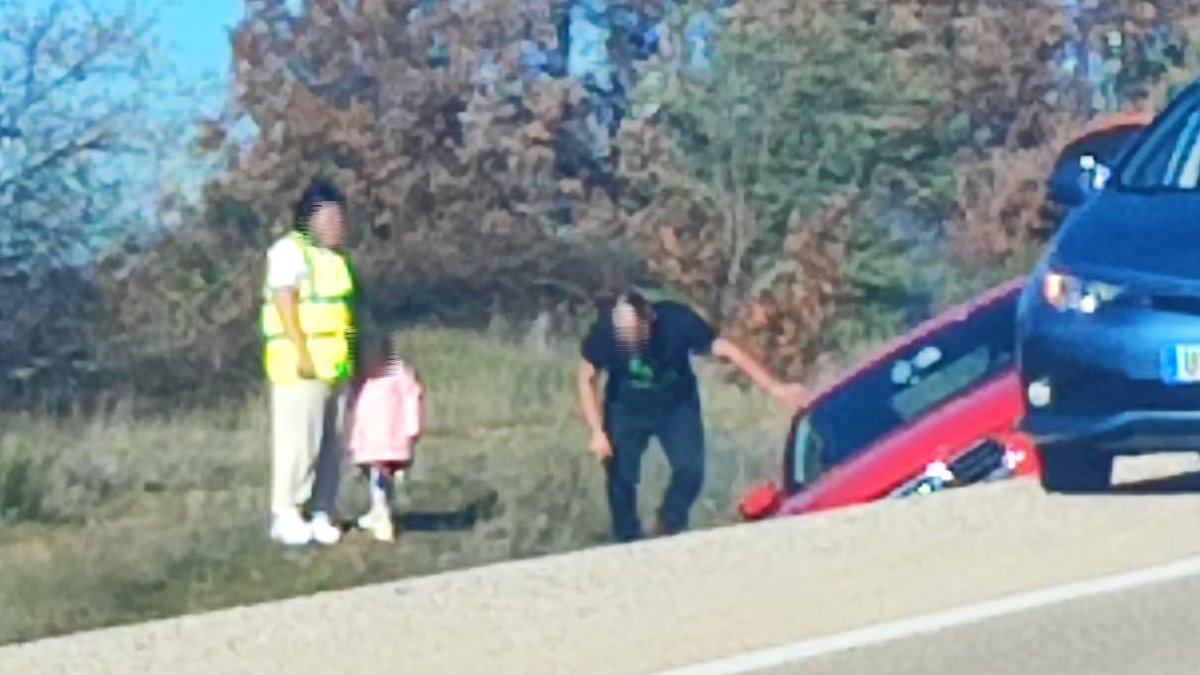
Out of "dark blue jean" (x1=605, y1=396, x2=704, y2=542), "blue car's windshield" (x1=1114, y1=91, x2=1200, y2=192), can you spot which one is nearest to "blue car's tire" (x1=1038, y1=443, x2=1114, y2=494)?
"blue car's windshield" (x1=1114, y1=91, x2=1200, y2=192)

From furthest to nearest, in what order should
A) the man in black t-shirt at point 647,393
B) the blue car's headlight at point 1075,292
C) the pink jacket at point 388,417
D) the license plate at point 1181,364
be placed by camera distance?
the blue car's headlight at point 1075,292 → the man in black t-shirt at point 647,393 → the license plate at point 1181,364 → the pink jacket at point 388,417

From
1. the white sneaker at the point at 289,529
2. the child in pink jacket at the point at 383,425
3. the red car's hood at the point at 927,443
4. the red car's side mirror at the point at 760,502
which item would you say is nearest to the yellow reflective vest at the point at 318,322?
the child in pink jacket at the point at 383,425

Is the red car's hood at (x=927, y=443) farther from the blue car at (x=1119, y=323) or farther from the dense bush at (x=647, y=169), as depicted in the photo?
the dense bush at (x=647, y=169)

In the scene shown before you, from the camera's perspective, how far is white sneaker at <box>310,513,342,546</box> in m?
12.5

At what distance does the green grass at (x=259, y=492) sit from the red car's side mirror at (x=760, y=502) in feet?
0.17

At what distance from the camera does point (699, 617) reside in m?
10.8

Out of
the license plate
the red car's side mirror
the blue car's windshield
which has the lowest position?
the red car's side mirror

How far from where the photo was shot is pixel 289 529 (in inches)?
488

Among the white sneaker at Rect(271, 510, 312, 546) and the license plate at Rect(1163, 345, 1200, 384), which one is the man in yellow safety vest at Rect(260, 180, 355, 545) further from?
the license plate at Rect(1163, 345, 1200, 384)

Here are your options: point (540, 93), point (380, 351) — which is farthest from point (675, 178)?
point (380, 351)

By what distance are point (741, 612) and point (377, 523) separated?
2309mm

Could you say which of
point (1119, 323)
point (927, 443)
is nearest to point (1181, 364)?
point (1119, 323)

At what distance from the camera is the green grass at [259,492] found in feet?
38.3

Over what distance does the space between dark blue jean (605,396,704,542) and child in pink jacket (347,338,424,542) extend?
98 cm
